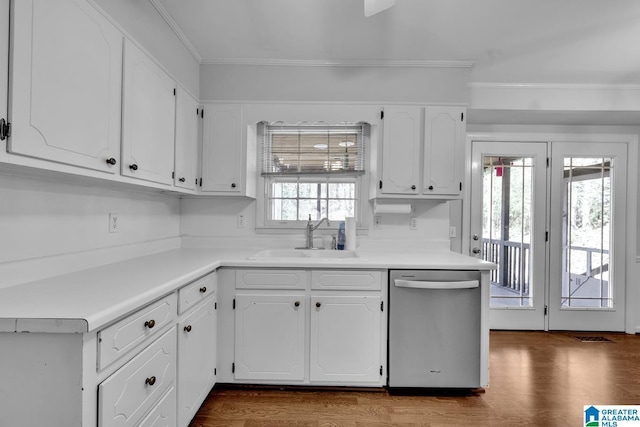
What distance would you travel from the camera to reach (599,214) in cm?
348

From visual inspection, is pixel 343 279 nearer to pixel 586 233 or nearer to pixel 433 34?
pixel 433 34

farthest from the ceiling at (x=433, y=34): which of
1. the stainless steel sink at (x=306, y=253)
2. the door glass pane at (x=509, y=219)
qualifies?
the stainless steel sink at (x=306, y=253)

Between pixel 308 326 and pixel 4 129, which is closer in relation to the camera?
pixel 4 129

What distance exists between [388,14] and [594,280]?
340 cm

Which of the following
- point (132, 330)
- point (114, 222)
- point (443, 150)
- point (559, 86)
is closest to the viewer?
point (132, 330)

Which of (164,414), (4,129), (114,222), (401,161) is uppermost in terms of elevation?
(401,161)

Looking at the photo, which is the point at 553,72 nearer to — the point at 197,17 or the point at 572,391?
the point at 572,391

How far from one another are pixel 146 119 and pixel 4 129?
86cm

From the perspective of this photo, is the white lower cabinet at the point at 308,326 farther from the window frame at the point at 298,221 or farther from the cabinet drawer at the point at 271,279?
the window frame at the point at 298,221

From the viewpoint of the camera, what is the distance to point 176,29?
2254mm

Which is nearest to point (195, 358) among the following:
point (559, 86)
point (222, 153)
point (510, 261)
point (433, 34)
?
point (222, 153)

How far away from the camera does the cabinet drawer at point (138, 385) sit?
3.49 feet

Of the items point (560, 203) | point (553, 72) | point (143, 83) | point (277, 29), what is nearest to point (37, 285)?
point (143, 83)

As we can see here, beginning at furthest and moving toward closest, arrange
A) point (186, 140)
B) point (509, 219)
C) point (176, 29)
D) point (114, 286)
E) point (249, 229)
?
1. point (509, 219)
2. point (249, 229)
3. point (186, 140)
4. point (176, 29)
5. point (114, 286)
